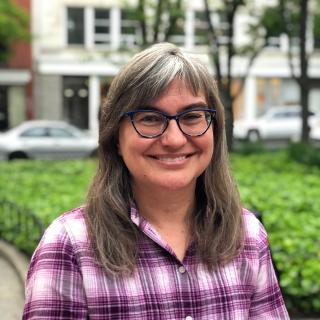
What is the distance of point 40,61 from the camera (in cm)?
3083

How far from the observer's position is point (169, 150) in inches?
67.2

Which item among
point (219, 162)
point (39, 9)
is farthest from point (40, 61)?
point (219, 162)

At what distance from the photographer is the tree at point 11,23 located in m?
21.8

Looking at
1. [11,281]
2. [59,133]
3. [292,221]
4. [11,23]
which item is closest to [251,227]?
[292,221]

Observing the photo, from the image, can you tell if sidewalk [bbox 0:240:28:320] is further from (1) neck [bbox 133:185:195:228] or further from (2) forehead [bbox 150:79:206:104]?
(2) forehead [bbox 150:79:206:104]

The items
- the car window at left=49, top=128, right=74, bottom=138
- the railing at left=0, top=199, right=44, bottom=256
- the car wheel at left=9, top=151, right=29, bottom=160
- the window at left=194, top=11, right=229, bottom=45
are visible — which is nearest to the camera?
the railing at left=0, top=199, right=44, bottom=256

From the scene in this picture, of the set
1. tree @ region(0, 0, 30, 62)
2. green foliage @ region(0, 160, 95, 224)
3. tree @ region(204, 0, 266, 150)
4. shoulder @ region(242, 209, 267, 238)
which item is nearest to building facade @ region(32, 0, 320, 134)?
tree @ region(0, 0, 30, 62)

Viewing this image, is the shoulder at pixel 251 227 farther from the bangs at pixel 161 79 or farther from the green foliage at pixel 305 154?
the green foliage at pixel 305 154

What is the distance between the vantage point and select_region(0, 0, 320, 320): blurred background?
5.98 m

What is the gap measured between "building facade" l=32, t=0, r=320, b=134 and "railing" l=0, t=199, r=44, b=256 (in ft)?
74.6

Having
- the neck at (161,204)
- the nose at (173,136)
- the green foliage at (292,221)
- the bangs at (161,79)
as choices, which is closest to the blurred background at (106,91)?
the green foliage at (292,221)

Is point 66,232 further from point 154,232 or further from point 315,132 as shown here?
point 315,132

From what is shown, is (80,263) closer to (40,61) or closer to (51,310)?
(51,310)

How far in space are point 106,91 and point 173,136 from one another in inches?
23.5
